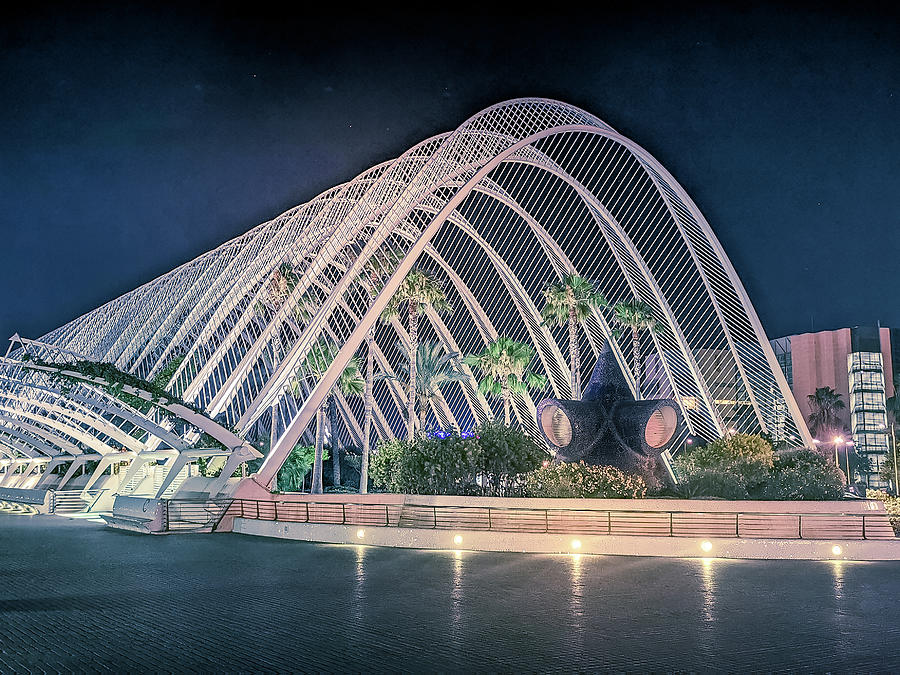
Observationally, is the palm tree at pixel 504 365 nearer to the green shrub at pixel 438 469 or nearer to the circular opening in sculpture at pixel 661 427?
the green shrub at pixel 438 469

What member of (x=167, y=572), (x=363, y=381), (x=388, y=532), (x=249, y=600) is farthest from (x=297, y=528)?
(x=363, y=381)

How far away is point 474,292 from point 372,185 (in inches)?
703

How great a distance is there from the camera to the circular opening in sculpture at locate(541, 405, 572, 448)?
31.9 metres

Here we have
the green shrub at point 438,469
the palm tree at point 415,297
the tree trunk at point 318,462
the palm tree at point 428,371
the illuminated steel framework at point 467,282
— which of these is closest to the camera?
the green shrub at point 438,469

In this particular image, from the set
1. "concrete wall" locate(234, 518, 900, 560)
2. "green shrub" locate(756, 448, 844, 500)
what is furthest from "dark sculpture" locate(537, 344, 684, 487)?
"concrete wall" locate(234, 518, 900, 560)

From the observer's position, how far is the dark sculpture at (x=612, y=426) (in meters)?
30.6

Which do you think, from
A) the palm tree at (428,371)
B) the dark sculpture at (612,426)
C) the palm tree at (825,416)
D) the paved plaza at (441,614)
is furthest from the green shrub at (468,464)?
the palm tree at (825,416)

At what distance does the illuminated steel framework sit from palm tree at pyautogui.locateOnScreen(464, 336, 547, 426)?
3.05 metres

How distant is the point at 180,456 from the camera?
A: 130 ft

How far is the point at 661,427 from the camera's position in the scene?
31.2 metres

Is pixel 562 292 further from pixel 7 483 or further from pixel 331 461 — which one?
pixel 7 483

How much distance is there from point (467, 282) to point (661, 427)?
96.8 feet

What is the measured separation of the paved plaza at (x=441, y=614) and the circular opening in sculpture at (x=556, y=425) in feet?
41.0

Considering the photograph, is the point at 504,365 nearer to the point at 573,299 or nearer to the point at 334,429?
the point at 573,299
